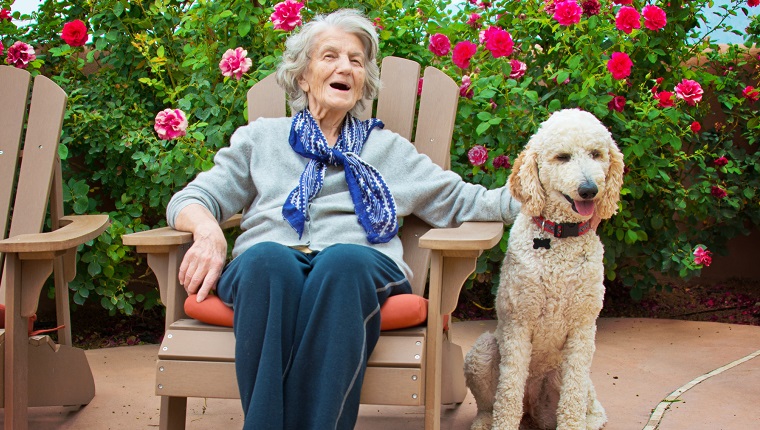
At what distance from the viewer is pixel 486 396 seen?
99.7 inches

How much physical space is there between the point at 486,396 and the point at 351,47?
3.92 feet

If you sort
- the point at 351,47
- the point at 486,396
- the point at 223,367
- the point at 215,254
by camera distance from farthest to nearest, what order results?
the point at 351,47 → the point at 486,396 → the point at 215,254 → the point at 223,367

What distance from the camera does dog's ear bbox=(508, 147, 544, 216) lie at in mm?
2266

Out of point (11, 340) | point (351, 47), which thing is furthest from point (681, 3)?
point (11, 340)

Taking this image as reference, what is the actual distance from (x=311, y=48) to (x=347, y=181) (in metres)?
0.47

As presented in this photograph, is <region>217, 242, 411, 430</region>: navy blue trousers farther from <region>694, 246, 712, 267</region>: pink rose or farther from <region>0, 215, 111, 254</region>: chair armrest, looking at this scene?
<region>694, 246, 712, 267</region>: pink rose

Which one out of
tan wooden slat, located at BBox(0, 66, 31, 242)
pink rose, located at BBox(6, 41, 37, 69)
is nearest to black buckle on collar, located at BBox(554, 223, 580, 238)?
tan wooden slat, located at BBox(0, 66, 31, 242)

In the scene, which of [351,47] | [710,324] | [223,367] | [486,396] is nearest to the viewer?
[223,367]

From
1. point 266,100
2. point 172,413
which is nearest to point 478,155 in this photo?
point 266,100

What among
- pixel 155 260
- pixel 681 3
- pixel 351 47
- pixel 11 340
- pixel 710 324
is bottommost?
pixel 710 324

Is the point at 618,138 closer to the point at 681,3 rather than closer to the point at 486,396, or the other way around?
the point at 681,3

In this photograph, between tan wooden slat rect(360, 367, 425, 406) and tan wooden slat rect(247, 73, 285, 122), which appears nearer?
tan wooden slat rect(360, 367, 425, 406)

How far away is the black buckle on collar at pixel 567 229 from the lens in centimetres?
230

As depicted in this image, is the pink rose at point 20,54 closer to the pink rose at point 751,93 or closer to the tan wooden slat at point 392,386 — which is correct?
the tan wooden slat at point 392,386
